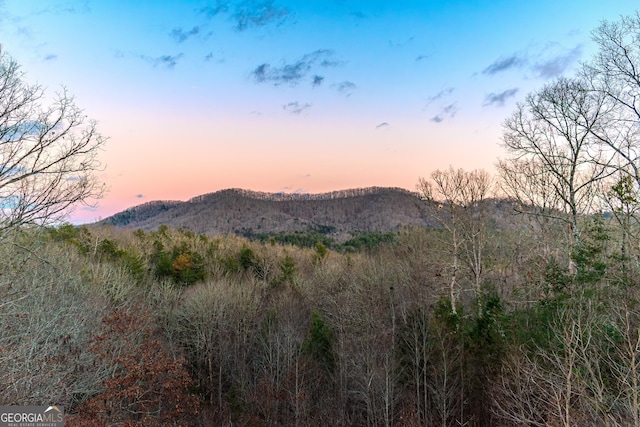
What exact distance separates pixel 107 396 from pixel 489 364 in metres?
15.9

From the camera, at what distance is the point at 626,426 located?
8289 mm

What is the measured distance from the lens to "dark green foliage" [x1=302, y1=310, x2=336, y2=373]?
2335 cm

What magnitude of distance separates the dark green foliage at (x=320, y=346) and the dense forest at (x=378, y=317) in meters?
0.15

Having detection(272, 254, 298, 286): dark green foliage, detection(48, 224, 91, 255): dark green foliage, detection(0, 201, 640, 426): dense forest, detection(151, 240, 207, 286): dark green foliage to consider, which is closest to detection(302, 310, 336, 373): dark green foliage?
detection(0, 201, 640, 426): dense forest

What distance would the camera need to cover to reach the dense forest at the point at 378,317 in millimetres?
11031

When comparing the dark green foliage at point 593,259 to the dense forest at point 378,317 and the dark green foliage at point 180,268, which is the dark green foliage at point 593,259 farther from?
the dark green foliage at point 180,268

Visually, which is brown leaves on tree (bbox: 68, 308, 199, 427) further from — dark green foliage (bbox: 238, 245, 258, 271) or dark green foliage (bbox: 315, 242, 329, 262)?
dark green foliage (bbox: 315, 242, 329, 262)

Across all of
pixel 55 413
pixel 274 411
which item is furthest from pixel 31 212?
pixel 274 411

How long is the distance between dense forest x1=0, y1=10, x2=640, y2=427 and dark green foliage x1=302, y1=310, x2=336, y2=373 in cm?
15

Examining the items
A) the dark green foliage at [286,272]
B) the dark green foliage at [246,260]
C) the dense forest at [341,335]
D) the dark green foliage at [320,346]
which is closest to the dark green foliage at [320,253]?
the dark green foliage at [286,272]

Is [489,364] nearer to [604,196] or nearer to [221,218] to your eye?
[604,196]

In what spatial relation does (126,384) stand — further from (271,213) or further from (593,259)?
(271,213)

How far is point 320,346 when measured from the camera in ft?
77.0

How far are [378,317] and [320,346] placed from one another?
4519 mm
